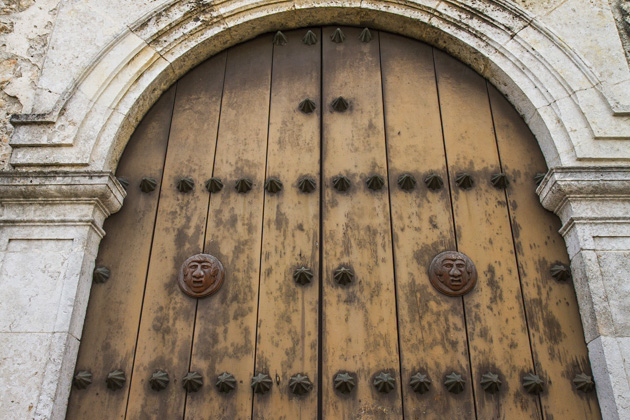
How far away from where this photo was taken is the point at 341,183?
2.55 m

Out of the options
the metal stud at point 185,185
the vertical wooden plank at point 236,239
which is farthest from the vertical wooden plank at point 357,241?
the metal stud at point 185,185

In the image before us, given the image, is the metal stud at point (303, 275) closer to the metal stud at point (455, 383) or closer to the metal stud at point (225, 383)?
the metal stud at point (225, 383)

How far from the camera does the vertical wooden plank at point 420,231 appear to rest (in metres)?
2.23

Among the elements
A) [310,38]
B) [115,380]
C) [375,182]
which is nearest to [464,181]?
[375,182]

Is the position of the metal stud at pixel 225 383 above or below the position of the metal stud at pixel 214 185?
below

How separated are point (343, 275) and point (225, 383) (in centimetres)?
58

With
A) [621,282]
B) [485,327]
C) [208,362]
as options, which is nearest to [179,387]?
[208,362]

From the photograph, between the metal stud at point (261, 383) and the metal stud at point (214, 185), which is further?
the metal stud at point (214, 185)

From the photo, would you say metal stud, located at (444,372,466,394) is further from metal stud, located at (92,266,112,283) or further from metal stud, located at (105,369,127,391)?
metal stud, located at (92,266,112,283)

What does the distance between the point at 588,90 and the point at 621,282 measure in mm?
819

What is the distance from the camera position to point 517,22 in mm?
2732

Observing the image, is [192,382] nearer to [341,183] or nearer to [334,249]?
[334,249]

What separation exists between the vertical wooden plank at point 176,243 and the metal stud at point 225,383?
0.14 m

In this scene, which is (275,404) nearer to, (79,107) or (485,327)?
(485,327)
